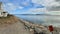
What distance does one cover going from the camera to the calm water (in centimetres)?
211

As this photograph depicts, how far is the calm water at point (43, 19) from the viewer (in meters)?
2.11

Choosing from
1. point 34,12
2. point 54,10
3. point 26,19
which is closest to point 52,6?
point 54,10

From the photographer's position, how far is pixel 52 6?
84.8 inches

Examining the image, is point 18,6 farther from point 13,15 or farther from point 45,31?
point 45,31

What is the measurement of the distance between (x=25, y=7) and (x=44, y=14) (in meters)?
0.31

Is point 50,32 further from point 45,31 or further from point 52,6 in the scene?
point 52,6

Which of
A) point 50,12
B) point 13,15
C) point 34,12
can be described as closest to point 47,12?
point 50,12

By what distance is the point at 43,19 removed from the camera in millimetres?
2129

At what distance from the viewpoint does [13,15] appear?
2.12m

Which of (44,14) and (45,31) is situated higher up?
(44,14)

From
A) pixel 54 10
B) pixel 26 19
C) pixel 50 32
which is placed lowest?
pixel 50 32

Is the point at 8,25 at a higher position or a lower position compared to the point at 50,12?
lower

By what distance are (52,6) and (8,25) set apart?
0.73m

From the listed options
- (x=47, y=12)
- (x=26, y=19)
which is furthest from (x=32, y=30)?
(x=47, y=12)
